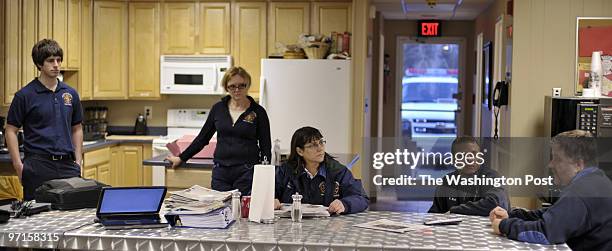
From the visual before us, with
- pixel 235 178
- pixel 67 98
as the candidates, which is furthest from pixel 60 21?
pixel 235 178

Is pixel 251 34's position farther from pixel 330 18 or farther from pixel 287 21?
pixel 330 18

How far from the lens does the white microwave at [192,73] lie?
7090 millimetres

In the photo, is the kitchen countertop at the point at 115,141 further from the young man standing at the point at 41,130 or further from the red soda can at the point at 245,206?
the red soda can at the point at 245,206

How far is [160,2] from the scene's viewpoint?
7.15m

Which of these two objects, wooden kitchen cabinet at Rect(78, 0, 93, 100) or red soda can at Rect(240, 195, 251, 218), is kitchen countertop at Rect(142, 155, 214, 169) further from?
wooden kitchen cabinet at Rect(78, 0, 93, 100)

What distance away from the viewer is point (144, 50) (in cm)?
723

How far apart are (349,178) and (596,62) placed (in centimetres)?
286

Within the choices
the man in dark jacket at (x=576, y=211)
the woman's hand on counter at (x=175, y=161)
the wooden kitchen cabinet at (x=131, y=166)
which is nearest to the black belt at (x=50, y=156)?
the woman's hand on counter at (x=175, y=161)

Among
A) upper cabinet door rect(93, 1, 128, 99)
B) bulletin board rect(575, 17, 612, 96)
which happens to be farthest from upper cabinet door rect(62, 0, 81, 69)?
bulletin board rect(575, 17, 612, 96)

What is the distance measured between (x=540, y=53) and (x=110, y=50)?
3.81 meters

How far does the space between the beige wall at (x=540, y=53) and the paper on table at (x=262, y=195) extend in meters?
3.22

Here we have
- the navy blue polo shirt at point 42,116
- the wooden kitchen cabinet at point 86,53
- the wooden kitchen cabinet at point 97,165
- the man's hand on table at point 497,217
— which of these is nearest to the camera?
the man's hand on table at point 497,217

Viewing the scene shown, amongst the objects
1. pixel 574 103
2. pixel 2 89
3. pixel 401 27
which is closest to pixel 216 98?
pixel 2 89

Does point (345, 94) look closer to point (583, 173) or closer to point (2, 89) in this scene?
point (2, 89)
